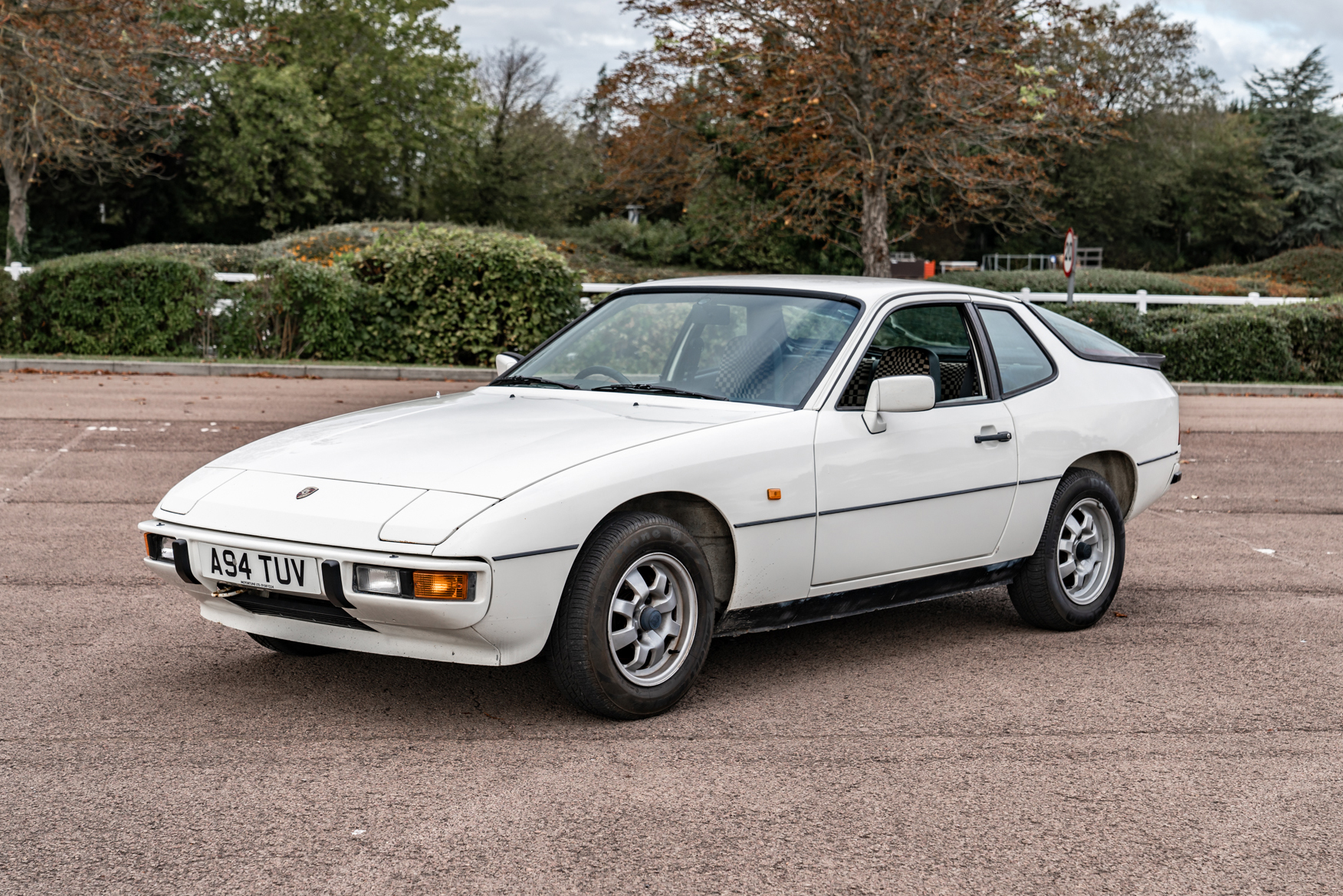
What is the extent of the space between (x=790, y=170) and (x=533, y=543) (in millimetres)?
25838

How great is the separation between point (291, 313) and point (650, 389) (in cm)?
1551

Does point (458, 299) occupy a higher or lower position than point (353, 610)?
higher

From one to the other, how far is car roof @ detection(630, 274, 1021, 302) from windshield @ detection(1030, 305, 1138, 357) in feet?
1.26

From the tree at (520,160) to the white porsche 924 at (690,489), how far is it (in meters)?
39.8

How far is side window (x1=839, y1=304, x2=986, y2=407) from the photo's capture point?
5.70 meters

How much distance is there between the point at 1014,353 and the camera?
614 cm

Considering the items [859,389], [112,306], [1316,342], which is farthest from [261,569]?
[1316,342]

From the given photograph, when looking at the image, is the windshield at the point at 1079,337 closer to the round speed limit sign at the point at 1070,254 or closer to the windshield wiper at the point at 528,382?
the windshield wiper at the point at 528,382

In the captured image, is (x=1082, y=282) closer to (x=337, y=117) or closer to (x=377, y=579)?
(x=377, y=579)

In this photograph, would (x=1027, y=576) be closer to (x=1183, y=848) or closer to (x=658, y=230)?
(x=1183, y=848)

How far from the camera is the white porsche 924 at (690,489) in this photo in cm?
428

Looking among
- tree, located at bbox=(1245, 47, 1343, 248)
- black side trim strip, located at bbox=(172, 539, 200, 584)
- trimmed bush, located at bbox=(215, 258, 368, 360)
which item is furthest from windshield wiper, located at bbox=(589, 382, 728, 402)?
tree, located at bbox=(1245, 47, 1343, 248)

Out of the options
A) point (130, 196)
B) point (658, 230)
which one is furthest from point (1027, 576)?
point (130, 196)

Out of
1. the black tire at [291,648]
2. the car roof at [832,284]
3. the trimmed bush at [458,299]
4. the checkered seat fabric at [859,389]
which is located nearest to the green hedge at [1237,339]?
the trimmed bush at [458,299]
